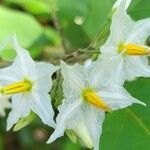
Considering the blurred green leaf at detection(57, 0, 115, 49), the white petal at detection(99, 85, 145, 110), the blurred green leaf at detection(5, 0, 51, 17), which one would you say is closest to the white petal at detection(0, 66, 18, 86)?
the white petal at detection(99, 85, 145, 110)

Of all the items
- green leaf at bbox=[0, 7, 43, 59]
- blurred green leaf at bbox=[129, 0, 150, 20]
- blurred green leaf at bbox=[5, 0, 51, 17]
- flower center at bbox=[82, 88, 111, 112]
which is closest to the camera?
flower center at bbox=[82, 88, 111, 112]

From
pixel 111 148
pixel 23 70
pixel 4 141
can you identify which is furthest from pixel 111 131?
pixel 4 141

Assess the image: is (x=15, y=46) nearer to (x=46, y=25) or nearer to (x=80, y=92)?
(x=80, y=92)

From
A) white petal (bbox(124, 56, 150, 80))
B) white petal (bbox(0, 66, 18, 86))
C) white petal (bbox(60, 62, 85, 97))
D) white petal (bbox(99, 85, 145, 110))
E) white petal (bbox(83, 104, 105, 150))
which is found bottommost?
white petal (bbox(83, 104, 105, 150))

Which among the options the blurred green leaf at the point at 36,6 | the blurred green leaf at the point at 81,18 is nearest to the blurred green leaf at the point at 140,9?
the blurred green leaf at the point at 81,18

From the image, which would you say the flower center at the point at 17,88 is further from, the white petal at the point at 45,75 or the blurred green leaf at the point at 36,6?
the blurred green leaf at the point at 36,6

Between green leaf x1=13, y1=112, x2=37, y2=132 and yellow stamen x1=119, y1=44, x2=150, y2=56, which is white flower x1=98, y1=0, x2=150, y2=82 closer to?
yellow stamen x1=119, y1=44, x2=150, y2=56
